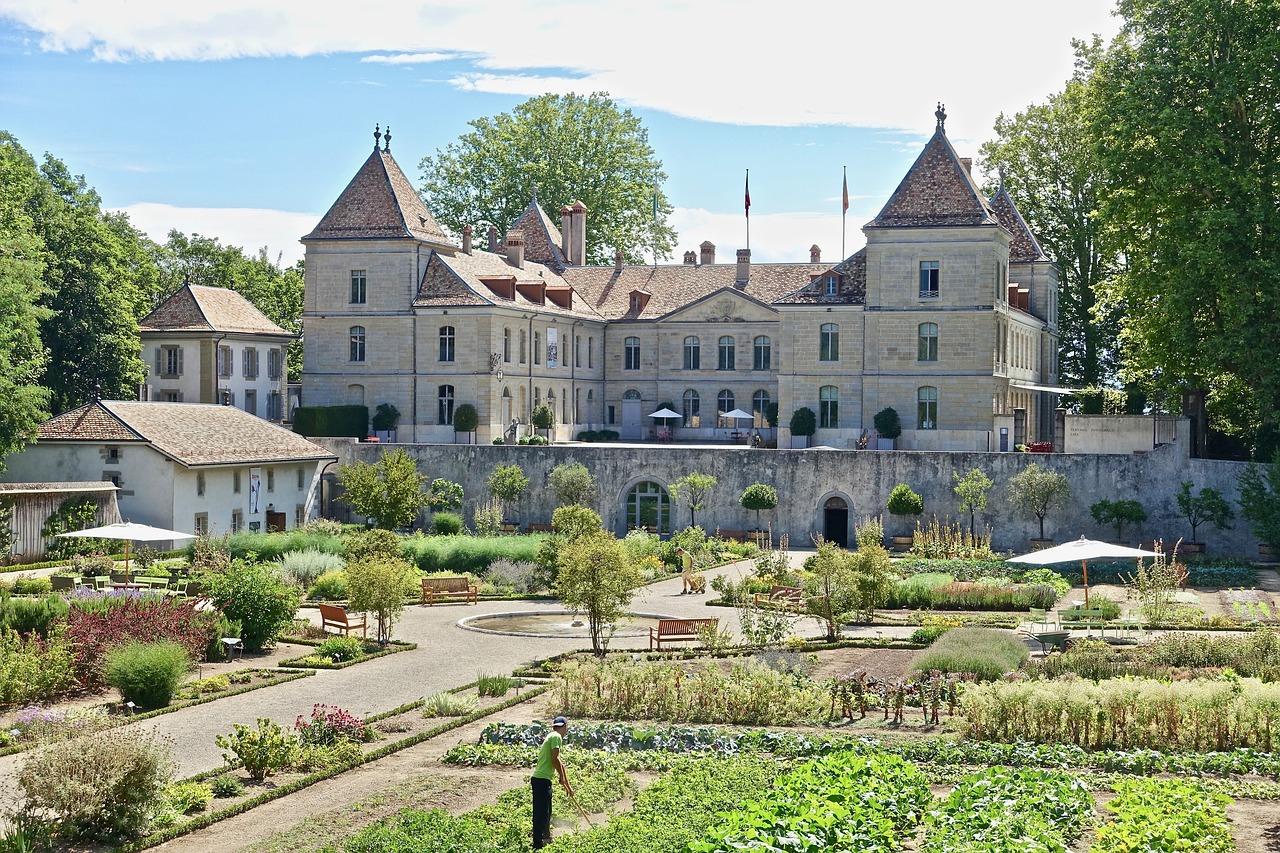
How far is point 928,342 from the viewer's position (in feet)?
162

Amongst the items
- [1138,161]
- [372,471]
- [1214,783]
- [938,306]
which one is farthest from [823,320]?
[1214,783]

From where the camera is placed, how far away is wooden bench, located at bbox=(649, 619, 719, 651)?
81.1 ft

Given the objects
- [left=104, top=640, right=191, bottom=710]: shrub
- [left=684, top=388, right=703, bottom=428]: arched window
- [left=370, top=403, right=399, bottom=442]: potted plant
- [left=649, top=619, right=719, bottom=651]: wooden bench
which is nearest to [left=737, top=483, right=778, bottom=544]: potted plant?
[left=370, top=403, right=399, bottom=442]: potted plant

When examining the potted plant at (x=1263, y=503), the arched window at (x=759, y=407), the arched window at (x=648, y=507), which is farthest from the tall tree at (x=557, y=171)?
the potted plant at (x=1263, y=503)

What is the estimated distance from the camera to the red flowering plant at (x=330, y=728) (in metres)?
17.3

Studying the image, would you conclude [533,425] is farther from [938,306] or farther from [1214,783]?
[1214,783]

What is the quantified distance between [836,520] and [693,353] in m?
17.7

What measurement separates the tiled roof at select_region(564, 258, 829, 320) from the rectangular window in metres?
9.39

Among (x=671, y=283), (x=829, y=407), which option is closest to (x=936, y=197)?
(x=829, y=407)

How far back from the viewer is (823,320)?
51188 mm

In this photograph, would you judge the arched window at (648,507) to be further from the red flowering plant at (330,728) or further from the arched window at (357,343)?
the red flowering plant at (330,728)

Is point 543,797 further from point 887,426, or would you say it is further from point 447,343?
point 447,343

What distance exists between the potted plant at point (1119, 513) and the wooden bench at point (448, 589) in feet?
59.3

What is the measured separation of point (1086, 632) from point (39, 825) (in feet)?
61.4
